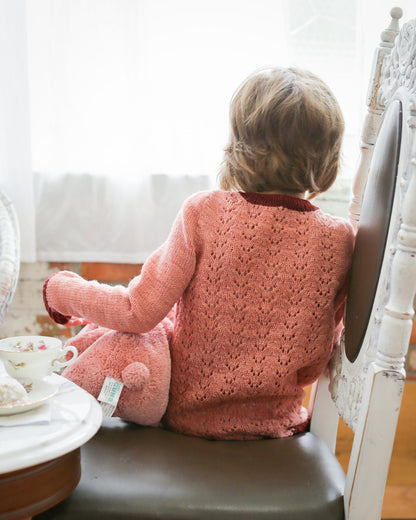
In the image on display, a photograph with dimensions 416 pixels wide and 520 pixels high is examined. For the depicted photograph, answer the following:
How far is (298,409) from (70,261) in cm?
73

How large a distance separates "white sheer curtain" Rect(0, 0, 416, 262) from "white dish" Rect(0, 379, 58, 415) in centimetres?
71

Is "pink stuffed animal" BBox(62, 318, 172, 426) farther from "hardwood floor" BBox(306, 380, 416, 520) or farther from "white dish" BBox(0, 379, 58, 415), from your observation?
"hardwood floor" BBox(306, 380, 416, 520)

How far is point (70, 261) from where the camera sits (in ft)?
4.53

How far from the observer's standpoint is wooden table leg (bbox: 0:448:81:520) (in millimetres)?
575

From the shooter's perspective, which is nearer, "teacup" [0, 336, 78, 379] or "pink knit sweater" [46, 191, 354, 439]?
"teacup" [0, 336, 78, 379]

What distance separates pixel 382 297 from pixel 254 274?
20 cm

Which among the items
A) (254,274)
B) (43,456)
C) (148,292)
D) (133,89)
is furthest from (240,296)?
(133,89)

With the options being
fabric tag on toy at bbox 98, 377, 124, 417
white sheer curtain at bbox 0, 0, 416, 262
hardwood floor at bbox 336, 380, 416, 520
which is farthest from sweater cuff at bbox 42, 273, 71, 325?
hardwood floor at bbox 336, 380, 416, 520

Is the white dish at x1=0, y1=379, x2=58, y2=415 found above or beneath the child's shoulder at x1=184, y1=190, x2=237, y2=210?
beneath

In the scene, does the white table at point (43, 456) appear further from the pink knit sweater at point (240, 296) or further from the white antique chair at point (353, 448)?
the pink knit sweater at point (240, 296)

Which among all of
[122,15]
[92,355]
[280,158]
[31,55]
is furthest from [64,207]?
[280,158]

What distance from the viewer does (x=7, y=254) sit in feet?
3.59

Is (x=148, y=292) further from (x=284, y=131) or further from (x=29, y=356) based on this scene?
(x=284, y=131)

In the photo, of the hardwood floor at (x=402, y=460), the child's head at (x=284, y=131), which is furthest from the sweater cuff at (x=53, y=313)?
the hardwood floor at (x=402, y=460)
